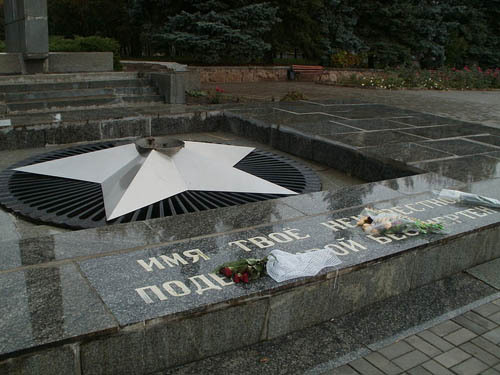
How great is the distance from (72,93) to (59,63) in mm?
2340

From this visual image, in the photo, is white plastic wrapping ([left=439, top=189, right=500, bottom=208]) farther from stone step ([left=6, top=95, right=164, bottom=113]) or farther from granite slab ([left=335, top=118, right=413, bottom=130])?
stone step ([left=6, top=95, right=164, bottom=113])


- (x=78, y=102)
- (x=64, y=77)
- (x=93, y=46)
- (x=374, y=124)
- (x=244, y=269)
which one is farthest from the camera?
(x=93, y=46)

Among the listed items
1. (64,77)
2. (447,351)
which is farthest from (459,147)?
(64,77)

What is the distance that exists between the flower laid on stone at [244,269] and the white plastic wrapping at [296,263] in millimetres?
47

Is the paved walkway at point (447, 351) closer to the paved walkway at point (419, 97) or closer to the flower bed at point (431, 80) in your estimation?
the paved walkway at point (419, 97)

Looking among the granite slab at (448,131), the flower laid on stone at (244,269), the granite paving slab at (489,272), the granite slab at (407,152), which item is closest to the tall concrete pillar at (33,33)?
the granite slab at (448,131)

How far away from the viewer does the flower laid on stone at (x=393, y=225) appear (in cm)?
336

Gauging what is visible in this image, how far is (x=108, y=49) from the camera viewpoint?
13086mm

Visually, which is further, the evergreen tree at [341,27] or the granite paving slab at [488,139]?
the evergreen tree at [341,27]

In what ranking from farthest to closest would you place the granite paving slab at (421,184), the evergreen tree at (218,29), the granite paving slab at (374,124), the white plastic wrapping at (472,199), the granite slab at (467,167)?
the evergreen tree at (218,29) < the granite paving slab at (374,124) < the granite slab at (467,167) < the granite paving slab at (421,184) < the white plastic wrapping at (472,199)

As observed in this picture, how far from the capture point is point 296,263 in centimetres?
281

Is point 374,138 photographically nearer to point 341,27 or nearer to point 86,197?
point 86,197

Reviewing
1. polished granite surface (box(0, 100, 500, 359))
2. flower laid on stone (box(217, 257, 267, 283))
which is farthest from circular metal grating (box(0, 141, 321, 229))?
flower laid on stone (box(217, 257, 267, 283))

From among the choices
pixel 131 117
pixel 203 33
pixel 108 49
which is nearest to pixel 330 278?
pixel 131 117
